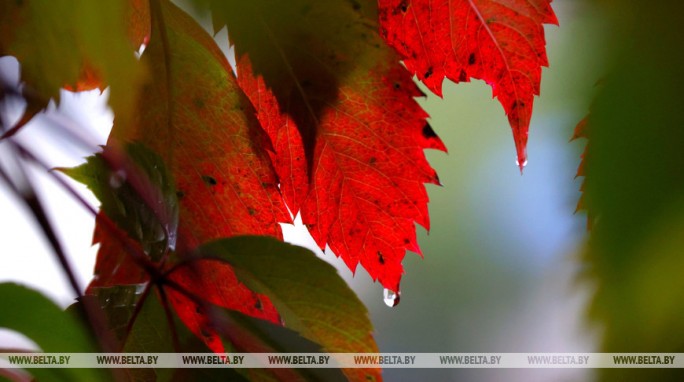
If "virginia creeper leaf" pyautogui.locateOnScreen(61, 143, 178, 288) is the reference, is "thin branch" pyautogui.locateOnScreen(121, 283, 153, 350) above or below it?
below

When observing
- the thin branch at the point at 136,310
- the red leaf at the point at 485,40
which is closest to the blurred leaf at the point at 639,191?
the red leaf at the point at 485,40

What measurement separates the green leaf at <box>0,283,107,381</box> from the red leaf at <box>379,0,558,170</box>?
6.9 inches

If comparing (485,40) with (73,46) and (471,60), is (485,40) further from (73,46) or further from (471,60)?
(73,46)

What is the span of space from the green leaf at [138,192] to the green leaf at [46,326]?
0.04m

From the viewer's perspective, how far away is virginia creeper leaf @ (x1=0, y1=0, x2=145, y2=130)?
0.22m

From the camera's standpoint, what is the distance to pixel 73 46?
23cm

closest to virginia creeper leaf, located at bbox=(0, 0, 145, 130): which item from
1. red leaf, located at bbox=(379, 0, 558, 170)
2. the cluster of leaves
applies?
the cluster of leaves

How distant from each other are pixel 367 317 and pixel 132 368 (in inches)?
3.5

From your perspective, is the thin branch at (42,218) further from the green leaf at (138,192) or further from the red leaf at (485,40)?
the red leaf at (485,40)

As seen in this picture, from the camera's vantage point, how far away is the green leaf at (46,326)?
0.18 metres

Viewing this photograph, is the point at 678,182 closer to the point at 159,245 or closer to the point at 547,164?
the point at 547,164

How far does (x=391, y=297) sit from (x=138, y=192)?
12cm

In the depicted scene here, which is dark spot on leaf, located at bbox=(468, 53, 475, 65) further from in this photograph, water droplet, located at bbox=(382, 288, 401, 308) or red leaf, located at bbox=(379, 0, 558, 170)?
water droplet, located at bbox=(382, 288, 401, 308)

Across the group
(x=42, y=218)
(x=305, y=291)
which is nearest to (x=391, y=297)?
(x=305, y=291)
